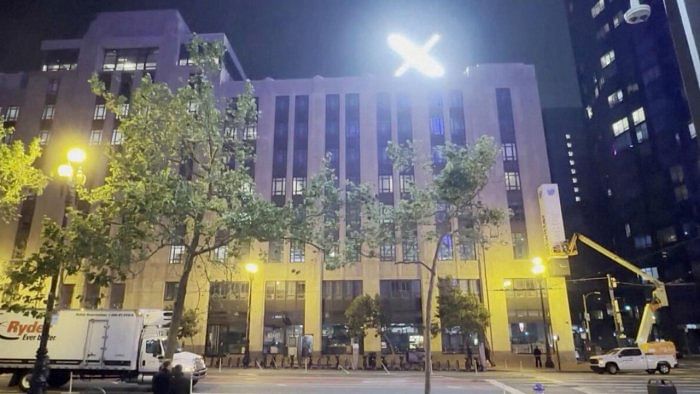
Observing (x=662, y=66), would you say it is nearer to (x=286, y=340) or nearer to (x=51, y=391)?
(x=286, y=340)

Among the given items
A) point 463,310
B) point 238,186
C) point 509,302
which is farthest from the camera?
point 509,302

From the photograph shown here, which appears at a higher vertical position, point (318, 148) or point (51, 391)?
point (318, 148)

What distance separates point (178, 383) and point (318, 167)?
137 feet

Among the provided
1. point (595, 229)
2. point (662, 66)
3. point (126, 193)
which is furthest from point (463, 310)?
point (595, 229)

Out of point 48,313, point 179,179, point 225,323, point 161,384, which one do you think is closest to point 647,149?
point 225,323

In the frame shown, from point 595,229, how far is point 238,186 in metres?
88.2

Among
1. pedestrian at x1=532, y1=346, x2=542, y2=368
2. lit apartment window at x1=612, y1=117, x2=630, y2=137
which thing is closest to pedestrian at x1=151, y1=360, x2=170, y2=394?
pedestrian at x1=532, y1=346, x2=542, y2=368

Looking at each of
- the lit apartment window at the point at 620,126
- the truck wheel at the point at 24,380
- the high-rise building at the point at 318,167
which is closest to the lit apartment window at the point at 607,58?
the lit apartment window at the point at 620,126

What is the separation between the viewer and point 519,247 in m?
45.5

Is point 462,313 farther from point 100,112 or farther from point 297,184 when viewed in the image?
point 100,112

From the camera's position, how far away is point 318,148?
51.6 m

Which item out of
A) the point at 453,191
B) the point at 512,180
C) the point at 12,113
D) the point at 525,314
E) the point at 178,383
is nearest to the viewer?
the point at 178,383

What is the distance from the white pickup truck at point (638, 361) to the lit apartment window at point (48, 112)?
64.3 metres

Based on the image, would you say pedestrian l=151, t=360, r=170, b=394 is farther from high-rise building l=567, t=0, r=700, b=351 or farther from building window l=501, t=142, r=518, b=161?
high-rise building l=567, t=0, r=700, b=351
